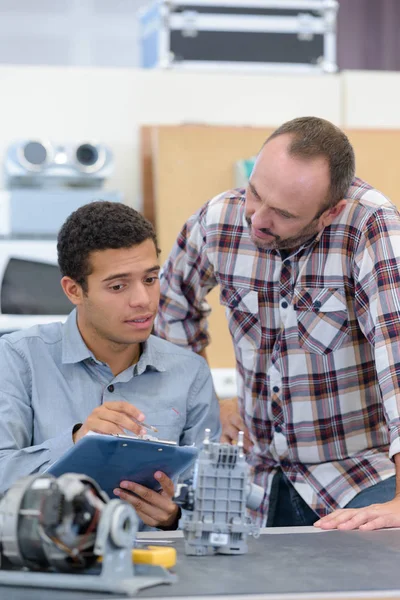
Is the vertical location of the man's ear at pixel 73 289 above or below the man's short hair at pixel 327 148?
below

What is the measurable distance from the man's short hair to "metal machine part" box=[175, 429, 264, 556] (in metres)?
0.61

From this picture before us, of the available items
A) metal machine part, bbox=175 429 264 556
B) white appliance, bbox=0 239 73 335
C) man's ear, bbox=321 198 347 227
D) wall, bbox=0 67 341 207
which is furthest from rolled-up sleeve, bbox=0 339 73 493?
wall, bbox=0 67 341 207

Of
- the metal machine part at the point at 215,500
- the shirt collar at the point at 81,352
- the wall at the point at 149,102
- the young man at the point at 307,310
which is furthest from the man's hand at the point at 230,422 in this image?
the wall at the point at 149,102

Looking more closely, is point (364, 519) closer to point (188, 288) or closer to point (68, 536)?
point (68, 536)

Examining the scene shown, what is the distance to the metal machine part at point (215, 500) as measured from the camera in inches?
38.7

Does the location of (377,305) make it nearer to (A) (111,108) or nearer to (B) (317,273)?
(B) (317,273)

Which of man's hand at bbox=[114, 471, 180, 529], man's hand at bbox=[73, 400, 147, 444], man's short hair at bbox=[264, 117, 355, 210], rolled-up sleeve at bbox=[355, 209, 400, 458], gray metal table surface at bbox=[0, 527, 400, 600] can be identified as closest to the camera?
gray metal table surface at bbox=[0, 527, 400, 600]

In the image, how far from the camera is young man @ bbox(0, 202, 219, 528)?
4.51ft

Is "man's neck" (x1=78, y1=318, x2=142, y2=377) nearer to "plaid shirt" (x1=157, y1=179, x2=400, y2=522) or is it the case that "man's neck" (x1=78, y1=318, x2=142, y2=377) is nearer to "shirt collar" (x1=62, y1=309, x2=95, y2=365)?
"shirt collar" (x1=62, y1=309, x2=95, y2=365)

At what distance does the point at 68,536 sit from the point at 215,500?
22 centimetres

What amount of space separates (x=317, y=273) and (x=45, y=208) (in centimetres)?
114

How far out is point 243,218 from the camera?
1637 mm

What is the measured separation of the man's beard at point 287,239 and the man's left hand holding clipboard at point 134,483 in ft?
1.31

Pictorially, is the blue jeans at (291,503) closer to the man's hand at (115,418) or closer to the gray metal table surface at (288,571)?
the gray metal table surface at (288,571)
